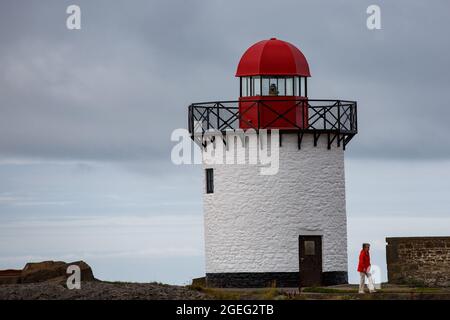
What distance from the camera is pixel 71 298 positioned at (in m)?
46.5

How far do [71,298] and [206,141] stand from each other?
34.8 feet

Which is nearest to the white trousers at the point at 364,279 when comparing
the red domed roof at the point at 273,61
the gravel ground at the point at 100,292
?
the gravel ground at the point at 100,292

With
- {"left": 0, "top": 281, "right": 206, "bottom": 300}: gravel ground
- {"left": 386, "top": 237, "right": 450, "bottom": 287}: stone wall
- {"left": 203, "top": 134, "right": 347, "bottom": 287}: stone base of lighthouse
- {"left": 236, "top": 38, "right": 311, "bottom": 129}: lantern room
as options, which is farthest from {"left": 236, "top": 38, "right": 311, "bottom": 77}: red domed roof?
{"left": 0, "top": 281, "right": 206, "bottom": 300}: gravel ground

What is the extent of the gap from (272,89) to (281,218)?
411 centimetres

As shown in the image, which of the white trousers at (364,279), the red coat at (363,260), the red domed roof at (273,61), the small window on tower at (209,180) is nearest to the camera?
the red coat at (363,260)

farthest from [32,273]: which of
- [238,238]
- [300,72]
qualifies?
[300,72]

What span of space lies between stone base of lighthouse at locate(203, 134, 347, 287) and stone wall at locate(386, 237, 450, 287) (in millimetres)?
2114

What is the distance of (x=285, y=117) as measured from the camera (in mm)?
54562

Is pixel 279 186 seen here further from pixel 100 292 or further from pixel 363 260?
pixel 100 292

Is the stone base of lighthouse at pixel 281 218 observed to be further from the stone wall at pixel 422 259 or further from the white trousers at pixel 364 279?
the white trousers at pixel 364 279

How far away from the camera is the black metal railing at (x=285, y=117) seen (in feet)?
179

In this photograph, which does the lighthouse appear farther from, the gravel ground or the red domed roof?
the gravel ground

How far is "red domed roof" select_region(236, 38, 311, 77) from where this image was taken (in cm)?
5444
